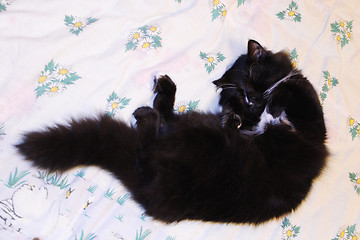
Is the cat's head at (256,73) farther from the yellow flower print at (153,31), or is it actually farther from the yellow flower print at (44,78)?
the yellow flower print at (44,78)

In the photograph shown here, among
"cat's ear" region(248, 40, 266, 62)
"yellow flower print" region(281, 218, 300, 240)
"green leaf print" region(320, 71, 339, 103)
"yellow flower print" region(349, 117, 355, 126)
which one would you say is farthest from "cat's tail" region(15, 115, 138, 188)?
"yellow flower print" region(349, 117, 355, 126)

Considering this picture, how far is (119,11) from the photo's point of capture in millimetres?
1303

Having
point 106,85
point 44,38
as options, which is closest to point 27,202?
point 106,85

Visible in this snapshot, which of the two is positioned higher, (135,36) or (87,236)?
(135,36)

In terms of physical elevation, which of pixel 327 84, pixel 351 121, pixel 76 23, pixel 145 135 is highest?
pixel 327 84

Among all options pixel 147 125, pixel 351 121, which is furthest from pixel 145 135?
pixel 351 121

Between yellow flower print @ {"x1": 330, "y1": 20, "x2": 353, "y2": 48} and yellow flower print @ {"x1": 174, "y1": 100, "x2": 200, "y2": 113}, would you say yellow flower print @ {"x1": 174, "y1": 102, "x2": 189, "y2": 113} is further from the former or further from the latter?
yellow flower print @ {"x1": 330, "y1": 20, "x2": 353, "y2": 48}

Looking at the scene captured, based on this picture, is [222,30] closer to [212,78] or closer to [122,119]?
[212,78]

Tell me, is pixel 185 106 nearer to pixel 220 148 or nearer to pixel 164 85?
pixel 164 85

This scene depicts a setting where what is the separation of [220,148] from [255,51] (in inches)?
19.7

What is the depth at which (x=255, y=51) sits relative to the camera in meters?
1.35

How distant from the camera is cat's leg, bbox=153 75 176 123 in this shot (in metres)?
1.30

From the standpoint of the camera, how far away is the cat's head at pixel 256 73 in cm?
137

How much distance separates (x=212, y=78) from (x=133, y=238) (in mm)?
810
